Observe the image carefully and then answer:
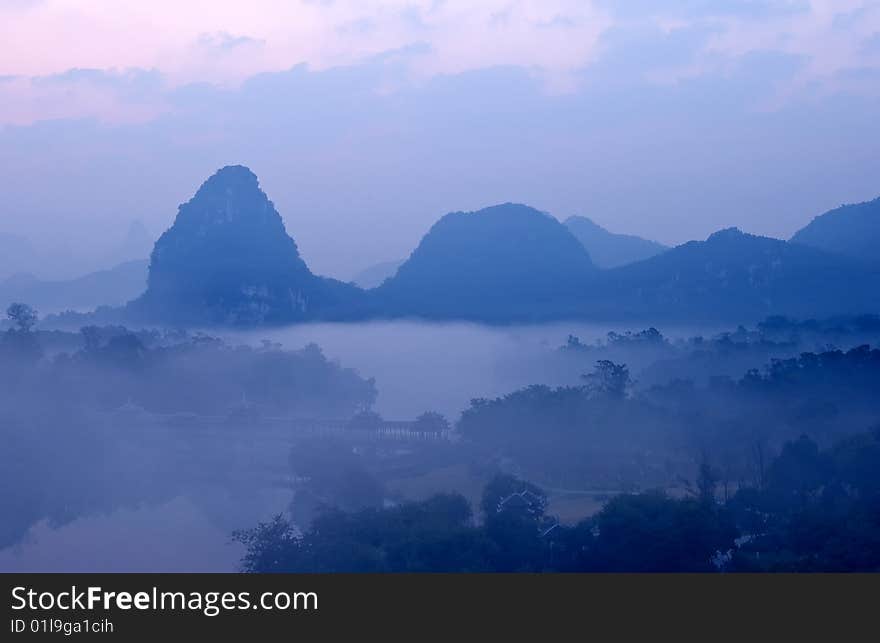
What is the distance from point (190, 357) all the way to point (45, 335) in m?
5.19

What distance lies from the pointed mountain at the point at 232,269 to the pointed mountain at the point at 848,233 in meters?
19.7

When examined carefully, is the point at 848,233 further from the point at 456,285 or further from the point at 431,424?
the point at 431,424

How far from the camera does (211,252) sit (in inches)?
1244

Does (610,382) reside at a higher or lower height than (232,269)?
lower

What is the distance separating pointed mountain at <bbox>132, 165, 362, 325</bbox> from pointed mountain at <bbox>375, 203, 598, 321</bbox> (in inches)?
133

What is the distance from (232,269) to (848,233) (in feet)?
85.9

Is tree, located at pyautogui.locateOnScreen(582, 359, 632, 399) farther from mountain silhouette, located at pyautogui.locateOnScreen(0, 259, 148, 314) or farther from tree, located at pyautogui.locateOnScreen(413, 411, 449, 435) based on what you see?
mountain silhouette, located at pyautogui.locateOnScreen(0, 259, 148, 314)

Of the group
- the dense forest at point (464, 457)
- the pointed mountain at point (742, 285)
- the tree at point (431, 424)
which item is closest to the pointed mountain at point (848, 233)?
the pointed mountain at point (742, 285)

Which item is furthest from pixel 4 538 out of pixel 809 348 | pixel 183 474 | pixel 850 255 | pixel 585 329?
pixel 850 255

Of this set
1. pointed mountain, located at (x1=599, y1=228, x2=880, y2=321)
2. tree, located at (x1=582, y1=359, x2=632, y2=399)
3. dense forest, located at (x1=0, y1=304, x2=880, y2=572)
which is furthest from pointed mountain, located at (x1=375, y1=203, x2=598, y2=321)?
tree, located at (x1=582, y1=359, x2=632, y2=399)

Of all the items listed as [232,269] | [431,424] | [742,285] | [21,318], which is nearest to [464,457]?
[431,424]

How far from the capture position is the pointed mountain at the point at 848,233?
38031 millimetres

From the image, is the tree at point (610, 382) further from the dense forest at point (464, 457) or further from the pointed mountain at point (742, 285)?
the pointed mountain at point (742, 285)

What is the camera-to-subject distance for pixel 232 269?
99.8 feet
